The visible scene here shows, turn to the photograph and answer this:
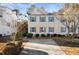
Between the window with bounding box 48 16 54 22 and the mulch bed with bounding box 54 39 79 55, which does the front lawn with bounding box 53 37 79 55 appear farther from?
the window with bounding box 48 16 54 22

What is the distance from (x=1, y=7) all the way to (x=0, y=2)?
0.08m

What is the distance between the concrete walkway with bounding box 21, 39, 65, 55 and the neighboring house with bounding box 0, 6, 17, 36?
0.35m

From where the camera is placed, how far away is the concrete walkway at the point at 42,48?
19.1 feet

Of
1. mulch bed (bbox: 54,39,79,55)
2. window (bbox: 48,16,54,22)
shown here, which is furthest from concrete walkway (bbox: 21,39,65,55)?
window (bbox: 48,16,54,22)

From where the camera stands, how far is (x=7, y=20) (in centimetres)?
584

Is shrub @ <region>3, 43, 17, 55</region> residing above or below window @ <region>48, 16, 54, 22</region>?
below

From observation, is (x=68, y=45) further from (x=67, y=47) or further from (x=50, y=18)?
(x=50, y=18)

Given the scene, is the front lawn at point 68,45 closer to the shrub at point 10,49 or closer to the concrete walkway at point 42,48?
the concrete walkway at point 42,48

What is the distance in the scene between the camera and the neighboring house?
5.82 m

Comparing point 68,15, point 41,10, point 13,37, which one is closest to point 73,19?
point 68,15

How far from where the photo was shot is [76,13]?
586 cm

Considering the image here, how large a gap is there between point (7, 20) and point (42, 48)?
2.33ft

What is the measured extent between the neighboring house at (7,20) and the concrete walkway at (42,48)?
0.35 meters
